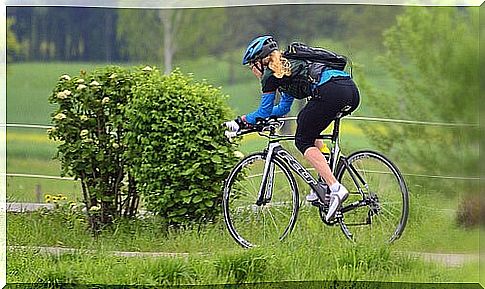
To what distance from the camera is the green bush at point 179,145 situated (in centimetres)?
660

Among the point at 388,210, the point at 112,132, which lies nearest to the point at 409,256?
the point at 388,210

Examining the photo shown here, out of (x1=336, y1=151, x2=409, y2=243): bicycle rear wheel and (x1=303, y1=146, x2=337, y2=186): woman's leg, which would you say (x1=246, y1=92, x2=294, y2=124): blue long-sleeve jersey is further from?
(x1=336, y1=151, x2=409, y2=243): bicycle rear wheel

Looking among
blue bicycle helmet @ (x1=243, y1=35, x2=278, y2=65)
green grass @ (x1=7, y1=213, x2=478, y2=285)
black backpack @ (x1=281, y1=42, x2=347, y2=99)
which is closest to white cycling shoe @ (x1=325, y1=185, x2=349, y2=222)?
green grass @ (x1=7, y1=213, x2=478, y2=285)

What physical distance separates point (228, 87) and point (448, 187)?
5.06 feet

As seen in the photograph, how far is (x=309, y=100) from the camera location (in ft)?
21.7

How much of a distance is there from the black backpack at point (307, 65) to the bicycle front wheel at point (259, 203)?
46 centimetres

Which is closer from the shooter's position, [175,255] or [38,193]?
[175,255]

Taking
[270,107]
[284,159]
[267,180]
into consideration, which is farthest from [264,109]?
[267,180]

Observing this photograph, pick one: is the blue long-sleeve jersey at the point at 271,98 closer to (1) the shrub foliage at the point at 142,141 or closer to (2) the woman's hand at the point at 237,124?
(2) the woman's hand at the point at 237,124

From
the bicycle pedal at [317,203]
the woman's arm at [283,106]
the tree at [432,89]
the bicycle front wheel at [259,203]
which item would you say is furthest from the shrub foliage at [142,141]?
the tree at [432,89]

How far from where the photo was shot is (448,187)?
22.1ft

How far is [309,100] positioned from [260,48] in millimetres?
447

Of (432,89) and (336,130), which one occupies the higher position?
(432,89)

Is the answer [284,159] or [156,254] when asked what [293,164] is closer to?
[284,159]
